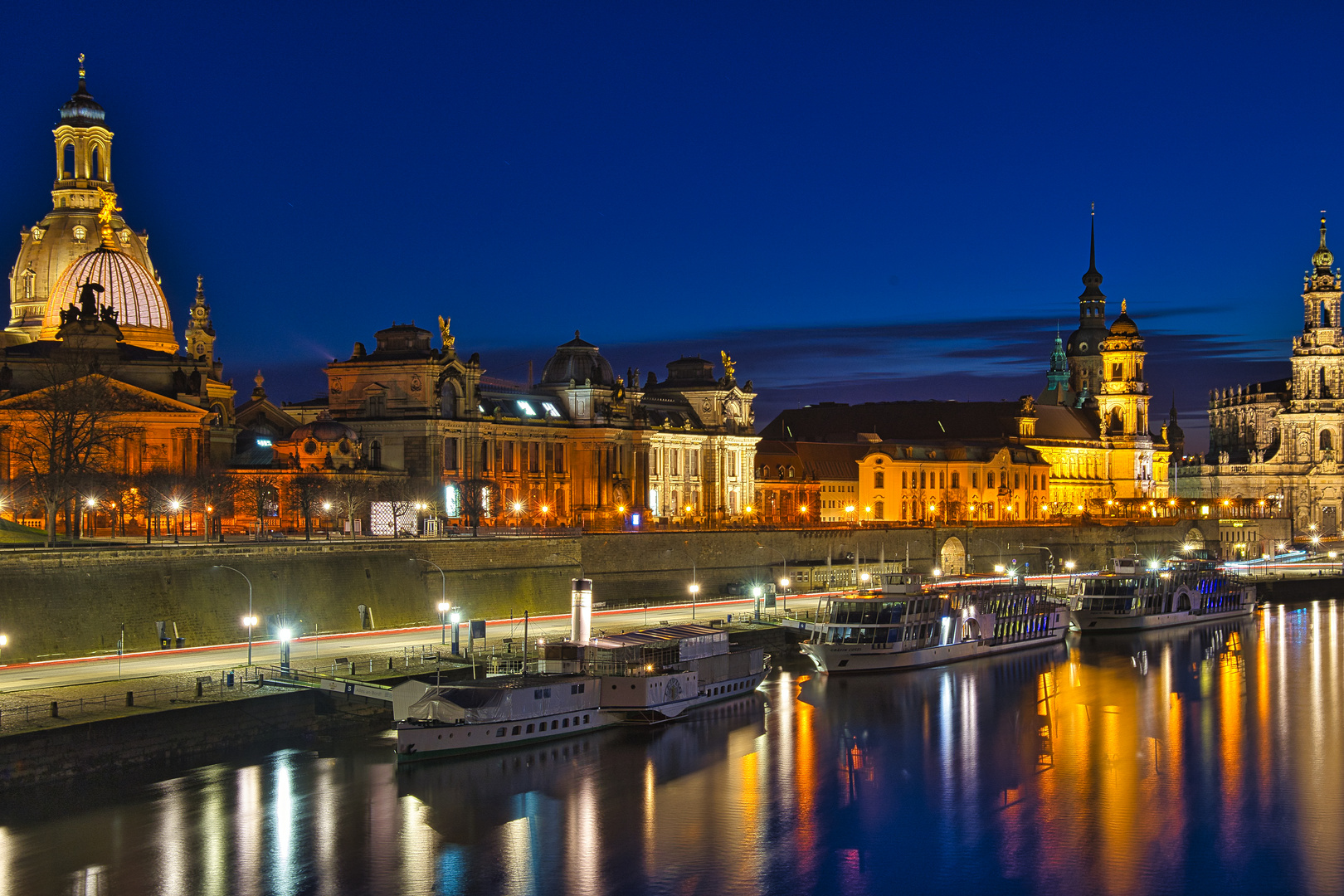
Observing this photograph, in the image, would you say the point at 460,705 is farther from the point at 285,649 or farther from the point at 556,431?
Answer: the point at 556,431

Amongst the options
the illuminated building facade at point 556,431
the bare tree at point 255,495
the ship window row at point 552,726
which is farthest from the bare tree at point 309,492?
the ship window row at point 552,726

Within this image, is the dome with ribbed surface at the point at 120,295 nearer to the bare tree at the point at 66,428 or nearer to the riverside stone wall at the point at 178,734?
the bare tree at the point at 66,428

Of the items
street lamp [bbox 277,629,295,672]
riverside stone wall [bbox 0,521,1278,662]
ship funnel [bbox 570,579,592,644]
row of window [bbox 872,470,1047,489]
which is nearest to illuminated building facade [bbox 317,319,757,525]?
riverside stone wall [bbox 0,521,1278,662]

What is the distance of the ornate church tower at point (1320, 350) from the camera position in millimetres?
160000

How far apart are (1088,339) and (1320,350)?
128 ft

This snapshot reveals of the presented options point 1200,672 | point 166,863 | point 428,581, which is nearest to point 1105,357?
point 1200,672

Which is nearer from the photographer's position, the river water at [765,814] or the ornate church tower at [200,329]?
the river water at [765,814]

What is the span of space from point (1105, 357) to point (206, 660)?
141 meters

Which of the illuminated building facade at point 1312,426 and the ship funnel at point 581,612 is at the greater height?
the illuminated building facade at point 1312,426

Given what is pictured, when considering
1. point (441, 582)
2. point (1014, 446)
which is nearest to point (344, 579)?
point (441, 582)

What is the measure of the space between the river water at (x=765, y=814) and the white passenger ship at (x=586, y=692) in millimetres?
839

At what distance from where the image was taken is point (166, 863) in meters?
37.7

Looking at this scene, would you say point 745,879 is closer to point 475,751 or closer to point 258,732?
point 475,751

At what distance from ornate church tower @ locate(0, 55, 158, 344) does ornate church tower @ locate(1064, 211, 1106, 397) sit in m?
123
